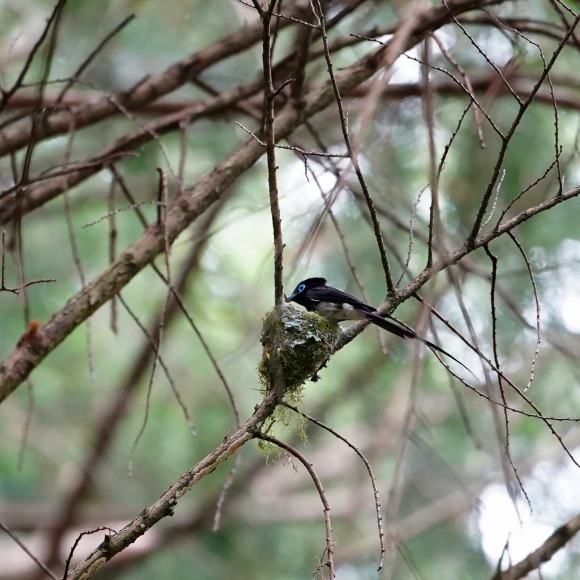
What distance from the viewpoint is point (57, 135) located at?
14.5 feet

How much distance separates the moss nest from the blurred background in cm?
147

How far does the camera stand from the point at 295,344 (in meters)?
3.06

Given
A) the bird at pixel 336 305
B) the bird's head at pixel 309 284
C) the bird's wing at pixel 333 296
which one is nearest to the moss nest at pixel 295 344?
the bird at pixel 336 305

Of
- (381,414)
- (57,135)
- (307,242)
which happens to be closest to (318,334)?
(307,242)

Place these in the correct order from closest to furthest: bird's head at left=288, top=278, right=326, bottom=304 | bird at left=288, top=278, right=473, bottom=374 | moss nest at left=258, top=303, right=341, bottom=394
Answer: moss nest at left=258, top=303, right=341, bottom=394
bird at left=288, top=278, right=473, bottom=374
bird's head at left=288, top=278, right=326, bottom=304

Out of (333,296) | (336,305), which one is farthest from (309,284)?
(336,305)

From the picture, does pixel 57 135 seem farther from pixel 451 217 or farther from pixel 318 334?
pixel 451 217

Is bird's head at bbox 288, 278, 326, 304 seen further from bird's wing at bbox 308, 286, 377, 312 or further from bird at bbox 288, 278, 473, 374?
bird's wing at bbox 308, 286, 377, 312

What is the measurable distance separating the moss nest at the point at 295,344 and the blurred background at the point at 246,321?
1470 mm

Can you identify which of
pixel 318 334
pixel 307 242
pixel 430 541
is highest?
pixel 430 541

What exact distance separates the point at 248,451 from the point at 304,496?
32.2 inches

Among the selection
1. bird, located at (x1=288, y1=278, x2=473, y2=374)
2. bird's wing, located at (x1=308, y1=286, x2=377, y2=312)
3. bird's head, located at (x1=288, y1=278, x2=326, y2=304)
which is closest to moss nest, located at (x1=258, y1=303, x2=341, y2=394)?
bird, located at (x1=288, y1=278, x2=473, y2=374)

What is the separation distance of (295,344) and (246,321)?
9.83 ft

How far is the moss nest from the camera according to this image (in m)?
2.86
